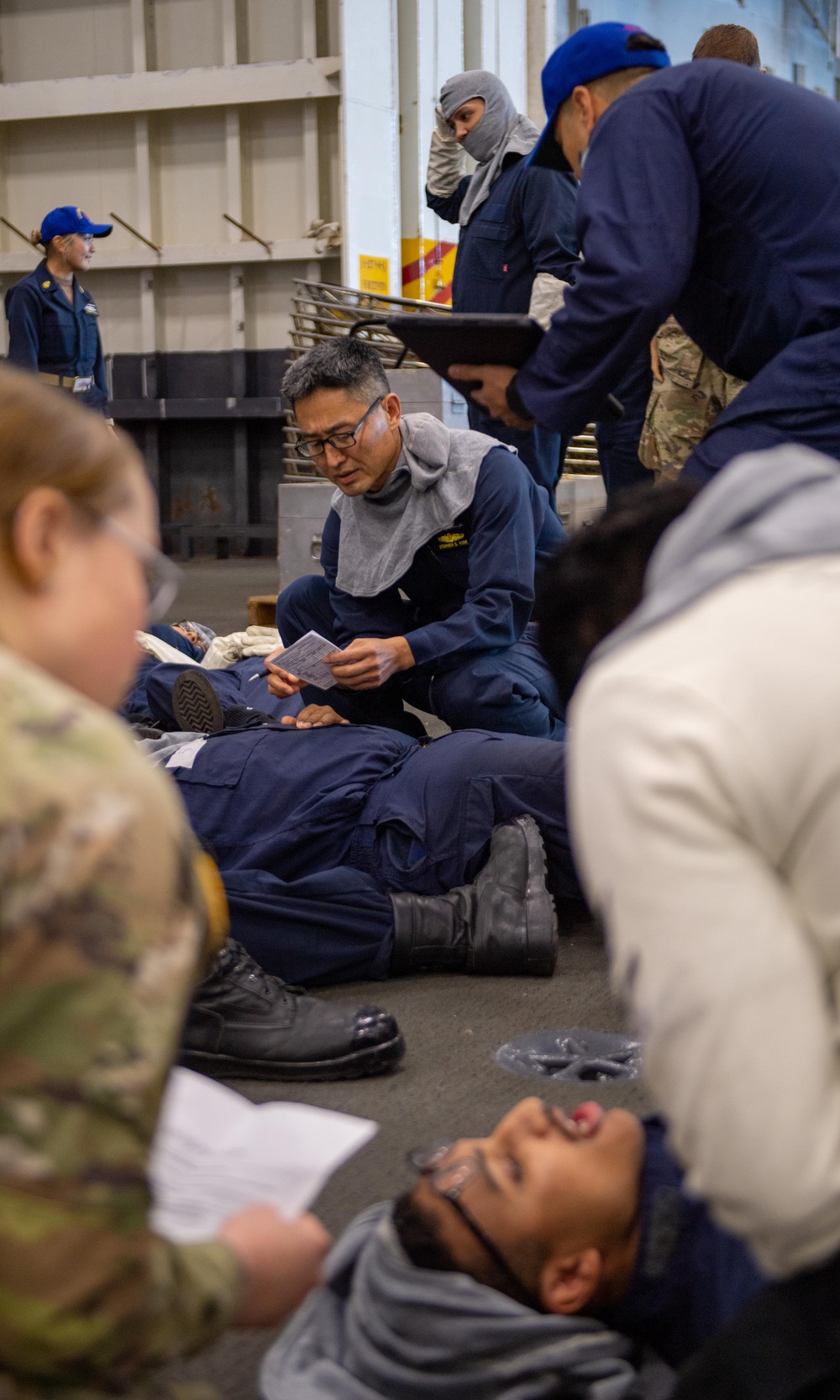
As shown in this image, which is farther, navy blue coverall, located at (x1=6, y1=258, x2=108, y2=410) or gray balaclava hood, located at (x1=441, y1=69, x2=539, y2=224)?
navy blue coverall, located at (x1=6, y1=258, x2=108, y2=410)

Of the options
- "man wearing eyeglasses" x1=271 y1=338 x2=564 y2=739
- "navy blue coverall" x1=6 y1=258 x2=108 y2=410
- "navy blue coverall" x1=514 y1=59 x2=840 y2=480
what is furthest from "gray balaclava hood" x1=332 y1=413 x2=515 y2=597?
"navy blue coverall" x1=6 y1=258 x2=108 y2=410

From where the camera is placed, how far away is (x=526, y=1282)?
1098mm

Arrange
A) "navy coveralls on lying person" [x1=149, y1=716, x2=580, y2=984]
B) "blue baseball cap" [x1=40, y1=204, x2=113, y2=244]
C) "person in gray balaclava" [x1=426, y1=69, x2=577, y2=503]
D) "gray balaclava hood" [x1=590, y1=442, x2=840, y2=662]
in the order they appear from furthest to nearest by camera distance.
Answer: "blue baseball cap" [x1=40, y1=204, x2=113, y2=244] < "person in gray balaclava" [x1=426, y1=69, x2=577, y2=503] < "navy coveralls on lying person" [x1=149, y1=716, x2=580, y2=984] < "gray balaclava hood" [x1=590, y1=442, x2=840, y2=662]

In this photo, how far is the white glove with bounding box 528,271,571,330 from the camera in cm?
343

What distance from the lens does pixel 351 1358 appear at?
1111mm

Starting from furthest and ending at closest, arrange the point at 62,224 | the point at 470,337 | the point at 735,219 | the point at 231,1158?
the point at 62,224 < the point at 470,337 < the point at 735,219 < the point at 231,1158

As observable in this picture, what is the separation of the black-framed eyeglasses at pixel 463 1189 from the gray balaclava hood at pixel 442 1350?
0.07 feet

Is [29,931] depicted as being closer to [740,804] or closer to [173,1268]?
[173,1268]

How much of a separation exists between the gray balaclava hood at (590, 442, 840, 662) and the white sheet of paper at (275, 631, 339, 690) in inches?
73.1

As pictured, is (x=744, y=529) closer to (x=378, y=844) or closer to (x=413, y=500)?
(x=378, y=844)

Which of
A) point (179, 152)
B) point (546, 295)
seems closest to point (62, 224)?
point (179, 152)

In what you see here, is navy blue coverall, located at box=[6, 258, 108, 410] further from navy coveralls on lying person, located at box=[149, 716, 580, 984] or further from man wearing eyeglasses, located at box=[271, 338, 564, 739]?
navy coveralls on lying person, located at box=[149, 716, 580, 984]

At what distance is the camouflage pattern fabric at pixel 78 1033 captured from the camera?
Answer: 0.69 m

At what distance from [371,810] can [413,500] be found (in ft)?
3.02
